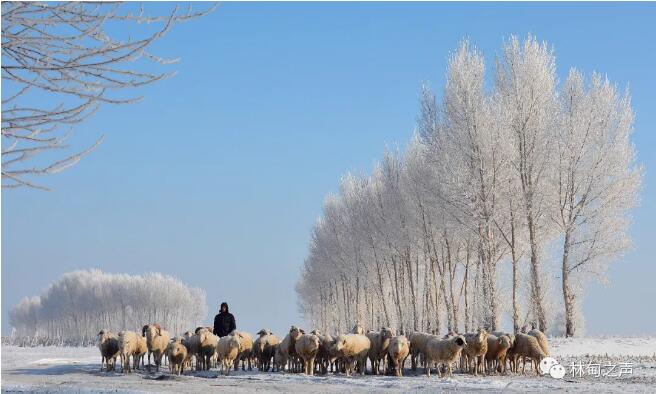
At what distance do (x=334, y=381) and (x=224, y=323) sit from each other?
720cm

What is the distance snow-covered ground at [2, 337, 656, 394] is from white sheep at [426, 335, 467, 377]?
0.42 meters

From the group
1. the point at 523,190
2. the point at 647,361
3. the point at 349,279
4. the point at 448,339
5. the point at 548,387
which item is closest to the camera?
the point at 548,387

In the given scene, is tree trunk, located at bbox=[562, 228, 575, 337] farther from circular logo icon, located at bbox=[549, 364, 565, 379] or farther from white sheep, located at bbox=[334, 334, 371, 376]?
white sheep, located at bbox=[334, 334, 371, 376]

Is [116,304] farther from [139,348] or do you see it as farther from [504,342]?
[504,342]

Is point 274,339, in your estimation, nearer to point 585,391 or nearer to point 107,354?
point 107,354

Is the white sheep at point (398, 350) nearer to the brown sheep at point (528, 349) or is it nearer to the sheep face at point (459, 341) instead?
the sheep face at point (459, 341)

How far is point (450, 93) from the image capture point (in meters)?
28.7

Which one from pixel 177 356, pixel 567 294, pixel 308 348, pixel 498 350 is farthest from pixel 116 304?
pixel 498 350

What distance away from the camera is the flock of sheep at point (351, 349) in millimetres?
18797

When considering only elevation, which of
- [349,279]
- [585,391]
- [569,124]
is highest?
[569,124]

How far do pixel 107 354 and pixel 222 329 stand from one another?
3.33 meters

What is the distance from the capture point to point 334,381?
17.2m

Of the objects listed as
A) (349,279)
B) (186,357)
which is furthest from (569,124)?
(349,279)

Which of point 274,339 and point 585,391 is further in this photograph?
point 274,339
